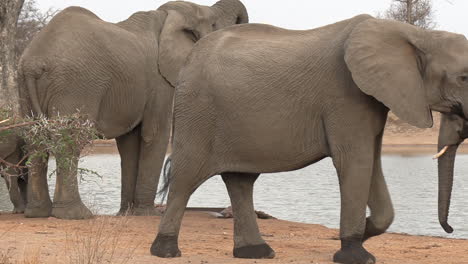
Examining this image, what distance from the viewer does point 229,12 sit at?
12234 millimetres

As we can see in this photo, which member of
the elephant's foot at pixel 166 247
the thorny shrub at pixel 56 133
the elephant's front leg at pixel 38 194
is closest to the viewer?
the thorny shrub at pixel 56 133

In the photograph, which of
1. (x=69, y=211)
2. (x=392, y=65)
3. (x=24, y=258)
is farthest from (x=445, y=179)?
(x=69, y=211)

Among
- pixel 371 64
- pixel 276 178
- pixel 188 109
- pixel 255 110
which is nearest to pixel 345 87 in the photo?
pixel 371 64

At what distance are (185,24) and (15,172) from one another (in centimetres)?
289

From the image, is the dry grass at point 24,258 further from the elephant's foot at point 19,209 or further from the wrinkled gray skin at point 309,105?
the elephant's foot at point 19,209

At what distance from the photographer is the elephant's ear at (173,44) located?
11.5 meters

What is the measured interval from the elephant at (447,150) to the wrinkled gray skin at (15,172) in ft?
18.4

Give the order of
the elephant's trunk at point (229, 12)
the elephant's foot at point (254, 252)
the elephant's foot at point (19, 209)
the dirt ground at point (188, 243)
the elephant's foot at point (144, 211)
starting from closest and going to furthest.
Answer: the dirt ground at point (188, 243)
the elephant's foot at point (254, 252)
the elephant's foot at point (144, 211)
the elephant's foot at point (19, 209)
the elephant's trunk at point (229, 12)

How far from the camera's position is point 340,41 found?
25.3 ft

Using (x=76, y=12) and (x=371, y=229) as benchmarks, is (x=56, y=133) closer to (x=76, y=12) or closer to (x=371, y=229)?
(x=371, y=229)

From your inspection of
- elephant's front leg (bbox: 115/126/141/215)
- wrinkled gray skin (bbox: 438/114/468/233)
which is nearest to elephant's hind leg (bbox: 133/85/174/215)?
elephant's front leg (bbox: 115/126/141/215)

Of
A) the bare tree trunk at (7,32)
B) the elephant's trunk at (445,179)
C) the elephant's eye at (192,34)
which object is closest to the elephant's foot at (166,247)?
the elephant's trunk at (445,179)

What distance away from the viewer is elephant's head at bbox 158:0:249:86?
37.9 ft

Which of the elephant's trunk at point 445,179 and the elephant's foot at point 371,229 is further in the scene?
the elephant's foot at point 371,229
